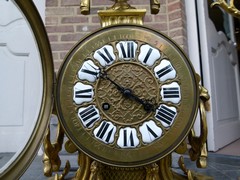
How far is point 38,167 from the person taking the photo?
96 centimetres

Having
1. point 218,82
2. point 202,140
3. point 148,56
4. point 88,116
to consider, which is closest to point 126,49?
point 148,56

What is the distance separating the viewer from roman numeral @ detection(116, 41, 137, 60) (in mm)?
566

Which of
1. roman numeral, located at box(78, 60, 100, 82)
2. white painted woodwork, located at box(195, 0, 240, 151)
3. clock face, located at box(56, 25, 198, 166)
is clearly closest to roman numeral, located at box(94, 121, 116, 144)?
clock face, located at box(56, 25, 198, 166)

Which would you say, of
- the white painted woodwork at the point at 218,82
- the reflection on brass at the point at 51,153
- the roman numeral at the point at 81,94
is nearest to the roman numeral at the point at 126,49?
the roman numeral at the point at 81,94

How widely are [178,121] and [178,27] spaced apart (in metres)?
0.96

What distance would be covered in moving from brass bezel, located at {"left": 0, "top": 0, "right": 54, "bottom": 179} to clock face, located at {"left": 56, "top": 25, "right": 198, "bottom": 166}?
0.08ft

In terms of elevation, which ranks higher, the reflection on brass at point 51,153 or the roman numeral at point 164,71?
the roman numeral at point 164,71

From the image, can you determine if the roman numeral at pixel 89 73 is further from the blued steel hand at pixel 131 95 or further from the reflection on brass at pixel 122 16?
the reflection on brass at pixel 122 16

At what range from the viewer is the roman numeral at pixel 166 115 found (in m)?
0.55

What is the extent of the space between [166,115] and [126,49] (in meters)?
0.17

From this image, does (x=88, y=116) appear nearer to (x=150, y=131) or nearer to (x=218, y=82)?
(x=150, y=131)

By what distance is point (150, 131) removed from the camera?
1.80ft

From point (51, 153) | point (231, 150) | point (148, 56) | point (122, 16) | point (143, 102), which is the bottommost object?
point (231, 150)

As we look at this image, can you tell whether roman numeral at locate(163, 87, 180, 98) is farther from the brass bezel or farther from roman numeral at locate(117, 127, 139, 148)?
the brass bezel
